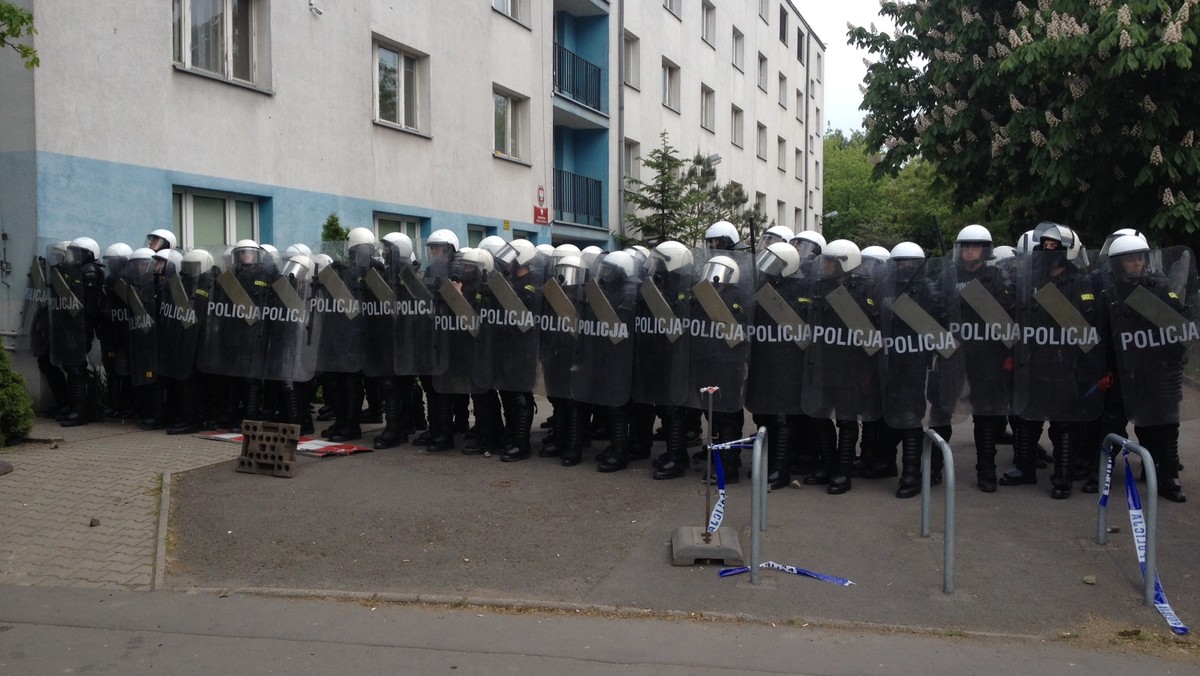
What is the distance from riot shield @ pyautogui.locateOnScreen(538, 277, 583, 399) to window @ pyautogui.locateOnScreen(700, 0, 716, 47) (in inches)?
913

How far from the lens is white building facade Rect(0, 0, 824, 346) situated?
11102 mm

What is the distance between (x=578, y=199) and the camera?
77.5ft

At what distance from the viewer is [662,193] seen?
76.3ft

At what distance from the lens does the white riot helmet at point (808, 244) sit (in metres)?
8.90

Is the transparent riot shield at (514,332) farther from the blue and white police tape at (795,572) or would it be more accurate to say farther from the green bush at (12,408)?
the green bush at (12,408)

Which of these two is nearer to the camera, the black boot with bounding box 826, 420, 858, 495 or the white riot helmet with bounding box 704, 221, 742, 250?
the black boot with bounding box 826, 420, 858, 495

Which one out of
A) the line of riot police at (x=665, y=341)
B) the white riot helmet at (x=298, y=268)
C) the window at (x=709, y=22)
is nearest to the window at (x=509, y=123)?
the white riot helmet at (x=298, y=268)

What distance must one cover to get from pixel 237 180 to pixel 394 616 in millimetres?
9076

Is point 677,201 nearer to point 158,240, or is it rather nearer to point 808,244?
point 158,240

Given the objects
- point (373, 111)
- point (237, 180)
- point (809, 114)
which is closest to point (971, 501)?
point (237, 180)

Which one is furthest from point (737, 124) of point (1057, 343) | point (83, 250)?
point (1057, 343)

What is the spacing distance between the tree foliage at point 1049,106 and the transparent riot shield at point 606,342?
18.4ft

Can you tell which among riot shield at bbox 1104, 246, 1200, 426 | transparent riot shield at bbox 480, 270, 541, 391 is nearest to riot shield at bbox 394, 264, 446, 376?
transparent riot shield at bbox 480, 270, 541, 391

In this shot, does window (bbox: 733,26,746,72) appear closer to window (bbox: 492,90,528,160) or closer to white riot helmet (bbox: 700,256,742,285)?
window (bbox: 492,90,528,160)
